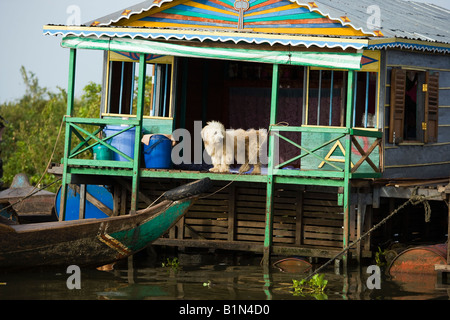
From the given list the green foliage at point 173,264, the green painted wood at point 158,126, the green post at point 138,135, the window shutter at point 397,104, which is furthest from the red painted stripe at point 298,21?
the green foliage at point 173,264

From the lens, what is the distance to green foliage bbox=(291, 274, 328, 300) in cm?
1223

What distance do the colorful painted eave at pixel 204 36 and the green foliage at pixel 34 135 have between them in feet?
23.7

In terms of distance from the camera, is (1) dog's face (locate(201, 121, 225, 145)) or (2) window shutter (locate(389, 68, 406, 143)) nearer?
(1) dog's face (locate(201, 121, 225, 145))

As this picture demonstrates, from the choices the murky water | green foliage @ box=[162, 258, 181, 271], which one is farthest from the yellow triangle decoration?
green foliage @ box=[162, 258, 181, 271]

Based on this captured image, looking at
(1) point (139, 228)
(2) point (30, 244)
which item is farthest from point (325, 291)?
(2) point (30, 244)

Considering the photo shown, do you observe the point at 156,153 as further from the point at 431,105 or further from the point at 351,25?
the point at 431,105

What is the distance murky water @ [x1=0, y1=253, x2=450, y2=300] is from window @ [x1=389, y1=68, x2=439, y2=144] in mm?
3227

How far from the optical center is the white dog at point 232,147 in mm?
14250

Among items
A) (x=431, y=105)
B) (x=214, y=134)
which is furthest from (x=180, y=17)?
(x=431, y=105)

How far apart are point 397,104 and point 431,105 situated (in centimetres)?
141

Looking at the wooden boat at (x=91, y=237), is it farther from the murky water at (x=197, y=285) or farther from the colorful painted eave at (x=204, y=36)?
the colorful painted eave at (x=204, y=36)

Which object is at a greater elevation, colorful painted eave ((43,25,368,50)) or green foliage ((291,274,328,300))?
colorful painted eave ((43,25,368,50))

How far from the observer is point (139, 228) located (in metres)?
13.3

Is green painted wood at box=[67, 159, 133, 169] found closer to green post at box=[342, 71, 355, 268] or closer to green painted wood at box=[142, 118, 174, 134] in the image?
green painted wood at box=[142, 118, 174, 134]
